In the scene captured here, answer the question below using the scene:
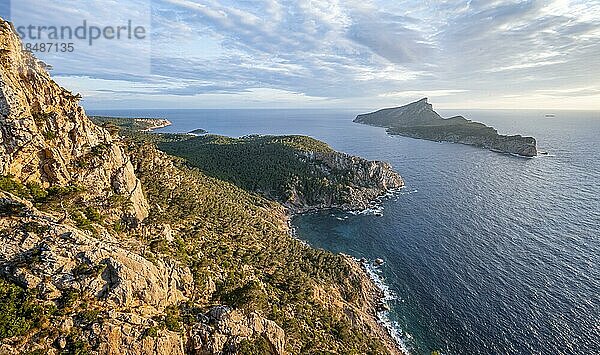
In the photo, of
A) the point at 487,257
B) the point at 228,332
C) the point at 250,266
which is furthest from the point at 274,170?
the point at 228,332

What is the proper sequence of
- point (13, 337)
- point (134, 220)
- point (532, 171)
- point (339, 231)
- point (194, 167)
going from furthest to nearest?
point (532, 171), point (194, 167), point (339, 231), point (134, 220), point (13, 337)

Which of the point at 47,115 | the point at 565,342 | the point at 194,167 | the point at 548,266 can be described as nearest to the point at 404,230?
the point at 548,266

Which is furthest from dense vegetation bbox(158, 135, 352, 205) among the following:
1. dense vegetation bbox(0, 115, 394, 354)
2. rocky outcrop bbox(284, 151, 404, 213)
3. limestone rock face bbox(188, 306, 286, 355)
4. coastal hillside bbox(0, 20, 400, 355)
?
limestone rock face bbox(188, 306, 286, 355)

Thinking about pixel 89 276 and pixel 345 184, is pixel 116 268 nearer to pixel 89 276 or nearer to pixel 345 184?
pixel 89 276

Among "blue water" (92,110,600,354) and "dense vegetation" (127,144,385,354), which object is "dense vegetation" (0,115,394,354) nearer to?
"dense vegetation" (127,144,385,354)

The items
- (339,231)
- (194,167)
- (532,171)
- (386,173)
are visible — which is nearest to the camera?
(339,231)

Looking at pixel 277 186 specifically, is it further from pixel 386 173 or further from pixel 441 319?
pixel 441 319
